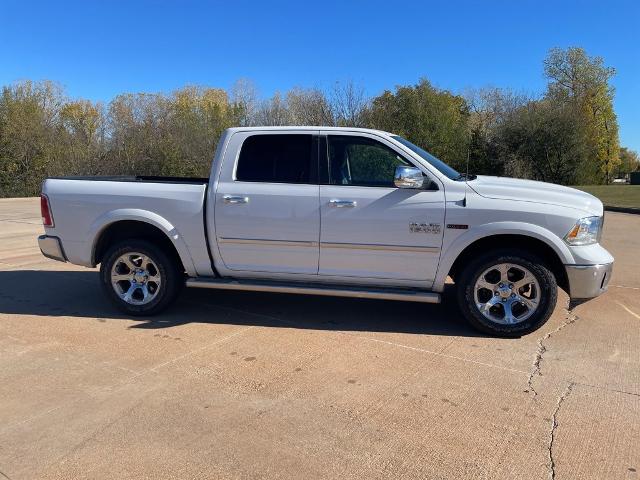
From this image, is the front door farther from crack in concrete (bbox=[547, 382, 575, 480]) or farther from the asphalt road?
crack in concrete (bbox=[547, 382, 575, 480])

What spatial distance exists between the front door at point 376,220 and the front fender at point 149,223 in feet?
4.66

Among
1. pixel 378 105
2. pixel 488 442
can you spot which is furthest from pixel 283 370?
pixel 378 105

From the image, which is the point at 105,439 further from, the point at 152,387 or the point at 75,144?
the point at 75,144

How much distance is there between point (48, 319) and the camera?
5.36 metres

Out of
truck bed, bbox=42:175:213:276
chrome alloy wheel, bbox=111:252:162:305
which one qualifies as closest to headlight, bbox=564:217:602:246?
truck bed, bbox=42:175:213:276

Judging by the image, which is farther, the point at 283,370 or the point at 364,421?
the point at 283,370

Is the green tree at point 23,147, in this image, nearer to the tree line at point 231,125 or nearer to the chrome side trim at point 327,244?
the tree line at point 231,125

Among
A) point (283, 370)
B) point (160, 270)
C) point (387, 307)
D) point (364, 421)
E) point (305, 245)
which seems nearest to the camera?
point (364, 421)

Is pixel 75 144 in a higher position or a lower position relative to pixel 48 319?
higher

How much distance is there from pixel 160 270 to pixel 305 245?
1.59 metres

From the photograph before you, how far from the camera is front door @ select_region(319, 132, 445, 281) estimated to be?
15.3ft

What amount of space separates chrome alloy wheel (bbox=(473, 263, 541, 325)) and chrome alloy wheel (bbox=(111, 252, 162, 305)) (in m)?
A: 3.30

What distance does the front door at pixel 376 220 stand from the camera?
4.67 meters

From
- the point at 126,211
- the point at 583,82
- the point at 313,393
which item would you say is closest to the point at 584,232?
the point at 313,393
